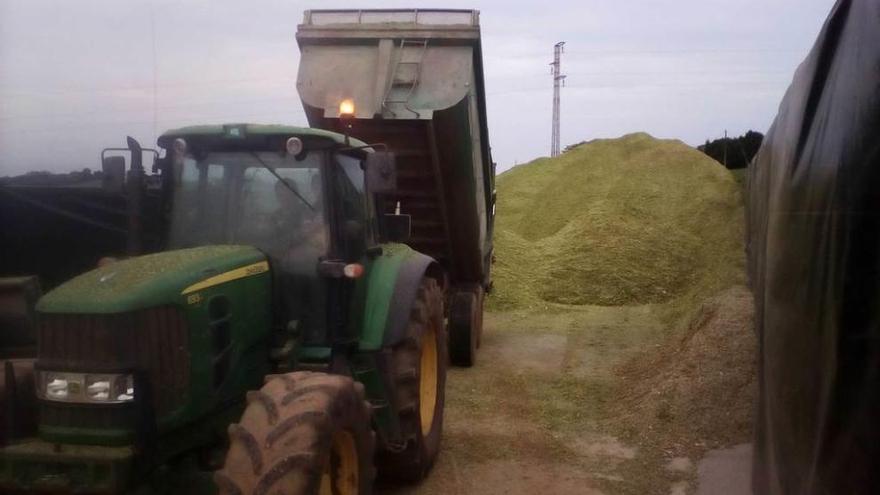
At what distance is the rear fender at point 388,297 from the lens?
16.6 ft

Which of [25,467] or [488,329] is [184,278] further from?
[488,329]

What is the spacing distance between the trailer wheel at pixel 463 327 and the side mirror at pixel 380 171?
172 inches

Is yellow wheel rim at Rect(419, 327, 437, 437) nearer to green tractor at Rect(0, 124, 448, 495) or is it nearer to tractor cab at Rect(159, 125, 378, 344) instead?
green tractor at Rect(0, 124, 448, 495)

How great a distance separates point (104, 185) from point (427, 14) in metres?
4.19

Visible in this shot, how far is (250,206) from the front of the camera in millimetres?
4773

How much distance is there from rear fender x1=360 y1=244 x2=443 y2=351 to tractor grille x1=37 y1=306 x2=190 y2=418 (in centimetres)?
142

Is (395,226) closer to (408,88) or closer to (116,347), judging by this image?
(408,88)

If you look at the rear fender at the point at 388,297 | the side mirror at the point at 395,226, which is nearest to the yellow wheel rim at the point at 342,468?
the rear fender at the point at 388,297

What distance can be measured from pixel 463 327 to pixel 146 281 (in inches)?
229

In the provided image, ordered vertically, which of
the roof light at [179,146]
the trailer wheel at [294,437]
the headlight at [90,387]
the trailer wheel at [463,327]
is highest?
the roof light at [179,146]

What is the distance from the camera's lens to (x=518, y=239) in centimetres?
1648

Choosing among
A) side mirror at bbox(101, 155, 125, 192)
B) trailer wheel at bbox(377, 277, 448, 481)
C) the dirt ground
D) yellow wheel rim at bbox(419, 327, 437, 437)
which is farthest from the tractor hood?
the dirt ground

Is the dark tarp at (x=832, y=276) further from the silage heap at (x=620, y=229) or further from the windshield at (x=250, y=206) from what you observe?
the silage heap at (x=620, y=229)

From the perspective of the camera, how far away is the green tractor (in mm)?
3586
